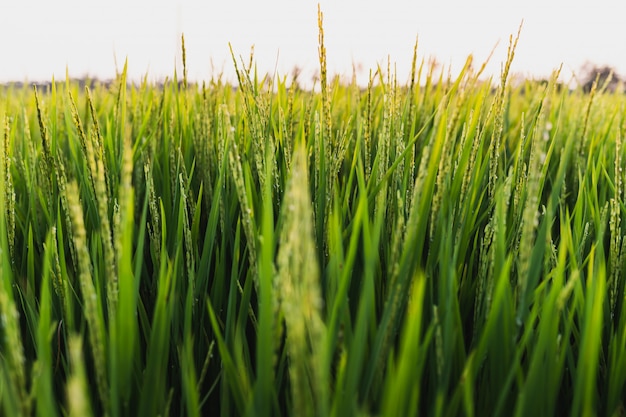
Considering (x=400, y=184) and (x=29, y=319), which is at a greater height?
(x=400, y=184)

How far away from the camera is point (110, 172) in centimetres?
107

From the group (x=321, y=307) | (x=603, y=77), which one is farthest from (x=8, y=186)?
(x=603, y=77)

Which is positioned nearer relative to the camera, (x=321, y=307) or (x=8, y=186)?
(x=321, y=307)

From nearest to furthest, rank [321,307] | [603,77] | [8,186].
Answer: [321,307] < [8,186] < [603,77]

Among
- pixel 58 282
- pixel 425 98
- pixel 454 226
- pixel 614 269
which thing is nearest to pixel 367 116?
pixel 454 226

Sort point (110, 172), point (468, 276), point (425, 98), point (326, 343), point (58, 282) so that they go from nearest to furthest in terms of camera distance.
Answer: point (326, 343)
point (58, 282)
point (468, 276)
point (110, 172)
point (425, 98)

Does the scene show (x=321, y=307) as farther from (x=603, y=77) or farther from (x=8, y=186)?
(x=603, y=77)

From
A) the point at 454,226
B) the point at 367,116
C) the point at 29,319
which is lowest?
the point at 29,319

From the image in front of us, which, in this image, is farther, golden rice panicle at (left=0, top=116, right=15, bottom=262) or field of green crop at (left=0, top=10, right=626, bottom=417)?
golden rice panicle at (left=0, top=116, right=15, bottom=262)

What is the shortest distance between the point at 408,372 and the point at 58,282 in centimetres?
49

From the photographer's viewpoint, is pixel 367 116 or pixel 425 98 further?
pixel 425 98

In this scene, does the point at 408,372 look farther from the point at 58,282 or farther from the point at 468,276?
the point at 58,282

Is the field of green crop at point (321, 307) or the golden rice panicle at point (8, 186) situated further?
the golden rice panicle at point (8, 186)

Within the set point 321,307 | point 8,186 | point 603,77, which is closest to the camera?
point 321,307
